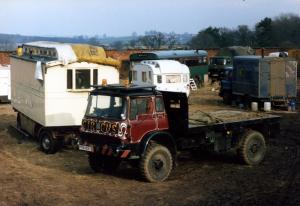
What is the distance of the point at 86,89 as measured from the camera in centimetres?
1766

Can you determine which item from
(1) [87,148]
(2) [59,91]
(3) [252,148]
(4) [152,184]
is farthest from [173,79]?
(4) [152,184]

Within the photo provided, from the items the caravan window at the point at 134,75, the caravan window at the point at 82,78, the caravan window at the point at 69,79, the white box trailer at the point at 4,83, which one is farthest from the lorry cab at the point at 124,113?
the caravan window at the point at 134,75

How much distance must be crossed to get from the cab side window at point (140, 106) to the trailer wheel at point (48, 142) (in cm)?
525

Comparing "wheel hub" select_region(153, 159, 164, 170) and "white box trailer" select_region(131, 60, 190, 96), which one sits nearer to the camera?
"wheel hub" select_region(153, 159, 164, 170)

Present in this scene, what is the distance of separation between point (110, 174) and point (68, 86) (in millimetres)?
4300

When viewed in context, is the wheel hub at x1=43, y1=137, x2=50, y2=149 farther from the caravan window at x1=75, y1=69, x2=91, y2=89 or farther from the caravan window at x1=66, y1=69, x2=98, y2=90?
the caravan window at x1=75, y1=69, x2=91, y2=89

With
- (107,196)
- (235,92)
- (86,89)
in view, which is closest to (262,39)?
(235,92)

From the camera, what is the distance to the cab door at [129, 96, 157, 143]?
12.5 m

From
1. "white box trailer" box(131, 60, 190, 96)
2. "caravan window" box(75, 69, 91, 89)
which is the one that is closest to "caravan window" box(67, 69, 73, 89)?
"caravan window" box(75, 69, 91, 89)

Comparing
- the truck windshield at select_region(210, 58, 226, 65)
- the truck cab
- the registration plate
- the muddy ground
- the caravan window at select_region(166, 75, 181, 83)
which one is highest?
the truck windshield at select_region(210, 58, 226, 65)

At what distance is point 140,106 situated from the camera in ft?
42.1

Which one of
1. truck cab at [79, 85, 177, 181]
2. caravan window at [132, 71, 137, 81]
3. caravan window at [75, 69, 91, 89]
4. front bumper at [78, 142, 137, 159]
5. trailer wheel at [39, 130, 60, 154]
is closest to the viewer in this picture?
front bumper at [78, 142, 137, 159]

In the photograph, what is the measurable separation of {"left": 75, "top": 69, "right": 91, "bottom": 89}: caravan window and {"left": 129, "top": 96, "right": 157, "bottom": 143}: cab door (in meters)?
5.13

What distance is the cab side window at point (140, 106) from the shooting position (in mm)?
12648
